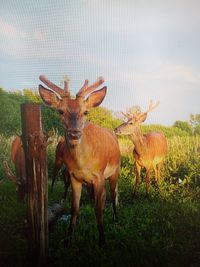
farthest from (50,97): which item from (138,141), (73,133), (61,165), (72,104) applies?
(138,141)

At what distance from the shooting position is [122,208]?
7.07 ft

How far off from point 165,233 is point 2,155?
111cm

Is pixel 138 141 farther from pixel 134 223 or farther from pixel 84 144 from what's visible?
pixel 84 144

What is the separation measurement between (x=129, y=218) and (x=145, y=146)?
0.50m

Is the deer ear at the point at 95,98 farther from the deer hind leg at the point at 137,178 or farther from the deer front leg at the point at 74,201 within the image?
the deer hind leg at the point at 137,178

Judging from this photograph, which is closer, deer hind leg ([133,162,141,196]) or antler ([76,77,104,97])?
antler ([76,77,104,97])

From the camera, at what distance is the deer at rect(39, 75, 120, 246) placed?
5.08 feet

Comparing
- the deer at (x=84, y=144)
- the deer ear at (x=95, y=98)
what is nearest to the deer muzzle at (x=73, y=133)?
the deer at (x=84, y=144)

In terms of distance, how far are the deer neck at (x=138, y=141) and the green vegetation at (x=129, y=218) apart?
0.05 metres

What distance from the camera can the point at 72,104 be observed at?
5.13ft

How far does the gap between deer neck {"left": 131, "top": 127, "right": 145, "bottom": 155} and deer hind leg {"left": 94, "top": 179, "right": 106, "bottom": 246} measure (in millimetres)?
629

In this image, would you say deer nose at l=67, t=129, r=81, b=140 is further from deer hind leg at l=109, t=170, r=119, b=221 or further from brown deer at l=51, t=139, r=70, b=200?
deer hind leg at l=109, t=170, r=119, b=221

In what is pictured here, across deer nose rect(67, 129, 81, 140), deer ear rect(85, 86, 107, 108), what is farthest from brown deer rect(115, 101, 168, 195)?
deer nose rect(67, 129, 81, 140)

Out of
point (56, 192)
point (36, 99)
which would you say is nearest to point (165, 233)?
point (56, 192)
